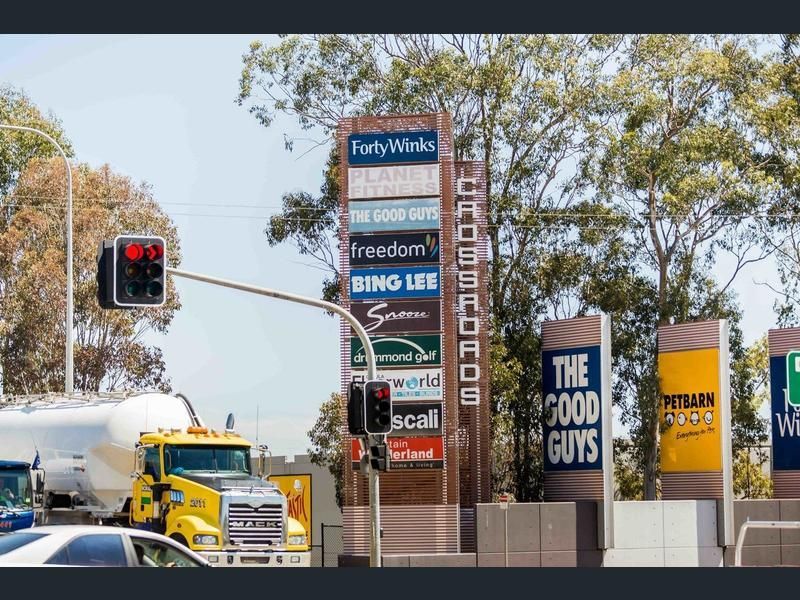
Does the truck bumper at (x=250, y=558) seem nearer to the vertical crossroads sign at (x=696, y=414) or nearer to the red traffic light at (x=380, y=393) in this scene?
the red traffic light at (x=380, y=393)

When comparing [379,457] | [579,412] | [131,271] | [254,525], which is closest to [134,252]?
[131,271]

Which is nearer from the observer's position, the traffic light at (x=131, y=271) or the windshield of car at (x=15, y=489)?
the traffic light at (x=131, y=271)

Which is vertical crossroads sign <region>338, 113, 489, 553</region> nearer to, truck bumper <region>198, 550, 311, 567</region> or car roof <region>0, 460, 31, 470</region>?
truck bumper <region>198, 550, 311, 567</region>

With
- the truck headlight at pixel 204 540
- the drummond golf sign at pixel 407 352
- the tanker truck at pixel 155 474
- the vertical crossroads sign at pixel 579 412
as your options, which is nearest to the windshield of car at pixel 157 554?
the tanker truck at pixel 155 474

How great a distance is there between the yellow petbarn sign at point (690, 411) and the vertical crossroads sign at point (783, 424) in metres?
4.01

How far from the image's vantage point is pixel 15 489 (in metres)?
34.3

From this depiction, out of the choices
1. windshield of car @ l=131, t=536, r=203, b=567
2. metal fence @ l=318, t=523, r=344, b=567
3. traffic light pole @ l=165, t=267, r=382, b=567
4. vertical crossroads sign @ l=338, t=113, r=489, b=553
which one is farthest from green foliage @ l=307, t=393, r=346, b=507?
windshield of car @ l=131, t=536, r=203, b=567

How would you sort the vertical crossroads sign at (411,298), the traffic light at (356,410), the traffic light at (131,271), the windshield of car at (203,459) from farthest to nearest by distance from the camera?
the vertical crossroads sign at (411,298) → the windshield of car at (203,459) → the traffic light at (356,410) → the traffic light at (131,271)

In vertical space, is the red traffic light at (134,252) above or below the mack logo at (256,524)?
above

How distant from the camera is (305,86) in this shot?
5450 centimetres

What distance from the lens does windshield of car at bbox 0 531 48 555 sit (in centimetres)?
1800

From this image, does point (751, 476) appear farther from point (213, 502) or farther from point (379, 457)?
point (379, 457)

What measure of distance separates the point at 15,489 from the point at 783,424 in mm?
21468

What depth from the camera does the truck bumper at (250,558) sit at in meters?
29.9
